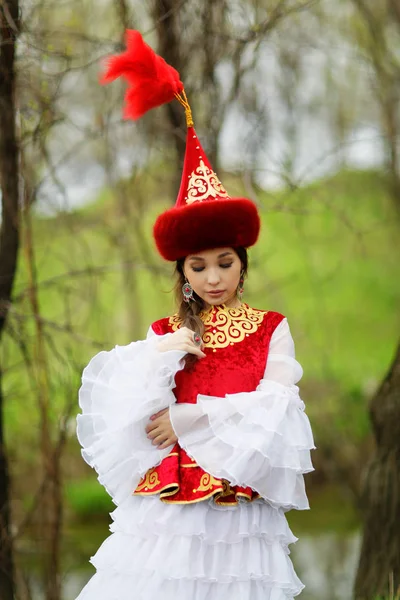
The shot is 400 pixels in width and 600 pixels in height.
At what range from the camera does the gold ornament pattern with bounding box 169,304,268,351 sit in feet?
7.62

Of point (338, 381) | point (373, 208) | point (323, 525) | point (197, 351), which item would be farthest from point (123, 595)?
point (373, 208)

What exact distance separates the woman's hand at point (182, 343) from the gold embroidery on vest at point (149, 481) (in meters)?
0.35

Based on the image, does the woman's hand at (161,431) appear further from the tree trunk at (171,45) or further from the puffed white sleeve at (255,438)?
the tree trunk at (171,45)

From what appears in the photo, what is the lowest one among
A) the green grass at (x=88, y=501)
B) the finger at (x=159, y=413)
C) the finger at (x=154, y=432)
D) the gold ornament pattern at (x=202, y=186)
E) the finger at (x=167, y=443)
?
the green grass at (x=88, y=501)

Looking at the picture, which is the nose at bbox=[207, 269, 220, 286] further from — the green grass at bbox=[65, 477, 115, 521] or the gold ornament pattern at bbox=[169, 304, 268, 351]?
the green grass at bbox=[65, 477, 115, 521]

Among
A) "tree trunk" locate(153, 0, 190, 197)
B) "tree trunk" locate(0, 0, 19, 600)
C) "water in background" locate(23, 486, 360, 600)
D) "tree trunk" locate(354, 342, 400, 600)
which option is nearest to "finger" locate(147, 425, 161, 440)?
"tree trunk" locate(0, 0, 19, 600)

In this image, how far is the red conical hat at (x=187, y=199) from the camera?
2.25 metres

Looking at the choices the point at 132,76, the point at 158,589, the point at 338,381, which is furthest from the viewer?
the point at 338,381

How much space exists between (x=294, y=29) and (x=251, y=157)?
4.64 feet

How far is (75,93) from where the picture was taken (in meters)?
6.11

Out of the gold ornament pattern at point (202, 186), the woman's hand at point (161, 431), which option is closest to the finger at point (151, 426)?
the woman's hand at point (161, 431)

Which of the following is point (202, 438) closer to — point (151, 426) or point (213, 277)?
point (151, 426)

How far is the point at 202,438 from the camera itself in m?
2.20

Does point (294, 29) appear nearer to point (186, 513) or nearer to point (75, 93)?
point (75, 93)
